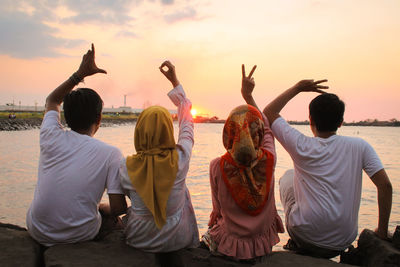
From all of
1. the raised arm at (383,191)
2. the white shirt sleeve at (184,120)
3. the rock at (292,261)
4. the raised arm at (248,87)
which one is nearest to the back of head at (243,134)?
the white shirt sleeve at (184,120)

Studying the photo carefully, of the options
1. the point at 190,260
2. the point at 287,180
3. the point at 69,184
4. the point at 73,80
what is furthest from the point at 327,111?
the point at 73,80

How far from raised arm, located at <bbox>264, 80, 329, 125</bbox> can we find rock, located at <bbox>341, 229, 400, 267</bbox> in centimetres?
121

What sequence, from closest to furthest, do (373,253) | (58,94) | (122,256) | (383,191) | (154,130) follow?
1. (154,130)
2. (122,256)
3. (383,191)
4. (373,253)
5. (58,94)

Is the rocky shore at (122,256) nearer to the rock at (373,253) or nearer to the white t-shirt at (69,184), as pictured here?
the rock at (373,253)

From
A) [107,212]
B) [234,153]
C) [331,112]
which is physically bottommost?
[107,212]

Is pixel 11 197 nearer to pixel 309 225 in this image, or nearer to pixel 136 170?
pixel 136 170

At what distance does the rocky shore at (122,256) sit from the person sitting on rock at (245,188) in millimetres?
118

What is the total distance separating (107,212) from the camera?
2.81m

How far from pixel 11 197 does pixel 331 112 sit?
22.1ft

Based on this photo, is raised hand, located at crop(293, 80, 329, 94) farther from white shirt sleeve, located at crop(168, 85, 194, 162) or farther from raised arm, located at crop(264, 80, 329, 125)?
white shirt sleeve, located at crop(168, 85, 194, 162)

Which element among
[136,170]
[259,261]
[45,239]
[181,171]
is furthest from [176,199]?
[45,239]

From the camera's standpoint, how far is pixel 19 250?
2334 millimetres

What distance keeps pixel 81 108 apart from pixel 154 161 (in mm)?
672

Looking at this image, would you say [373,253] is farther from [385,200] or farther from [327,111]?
[327,111]
